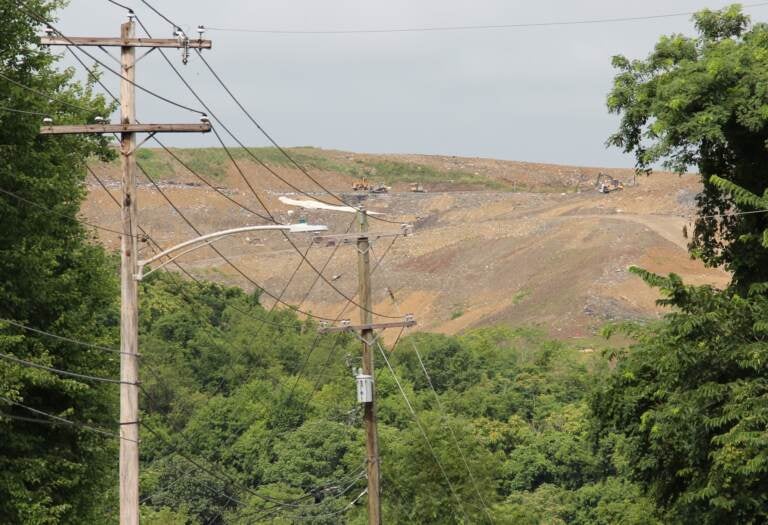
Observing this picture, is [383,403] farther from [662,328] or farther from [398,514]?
[662,328]

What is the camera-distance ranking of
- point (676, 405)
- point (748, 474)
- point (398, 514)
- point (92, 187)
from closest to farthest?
point (748, 474), point (676, 405), point (398, 514), point (92, 187)

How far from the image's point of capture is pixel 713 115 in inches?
882

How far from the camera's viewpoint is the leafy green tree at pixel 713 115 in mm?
22516

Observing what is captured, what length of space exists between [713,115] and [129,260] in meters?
9.63

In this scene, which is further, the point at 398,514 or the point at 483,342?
the point at 483,342

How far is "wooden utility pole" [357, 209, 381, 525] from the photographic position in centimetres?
2712

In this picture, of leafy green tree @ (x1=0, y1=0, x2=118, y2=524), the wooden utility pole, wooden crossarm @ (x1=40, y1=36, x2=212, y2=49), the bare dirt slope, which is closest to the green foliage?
the wooden utility pole

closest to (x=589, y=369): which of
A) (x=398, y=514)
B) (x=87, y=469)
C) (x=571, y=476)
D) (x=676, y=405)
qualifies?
(x=571, y=476)

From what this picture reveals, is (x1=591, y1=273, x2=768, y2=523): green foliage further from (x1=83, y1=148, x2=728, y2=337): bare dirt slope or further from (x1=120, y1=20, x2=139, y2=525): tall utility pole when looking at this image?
(x1=83, y1=148, x2=728, y2=337): bare dirt slope

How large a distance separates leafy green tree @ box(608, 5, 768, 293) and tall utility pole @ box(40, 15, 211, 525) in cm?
838

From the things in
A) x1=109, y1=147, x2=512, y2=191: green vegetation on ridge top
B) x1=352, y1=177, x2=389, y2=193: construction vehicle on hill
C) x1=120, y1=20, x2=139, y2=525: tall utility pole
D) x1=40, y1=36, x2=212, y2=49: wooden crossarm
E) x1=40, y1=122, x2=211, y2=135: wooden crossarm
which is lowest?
x1=352, y1=177, x2=389, y2=193: construction vehicle on hill

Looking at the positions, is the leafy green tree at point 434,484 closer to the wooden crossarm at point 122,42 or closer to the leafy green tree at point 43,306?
the leafy green tree at point 43,306

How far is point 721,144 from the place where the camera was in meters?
24.0

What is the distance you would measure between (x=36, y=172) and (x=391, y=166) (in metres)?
131
